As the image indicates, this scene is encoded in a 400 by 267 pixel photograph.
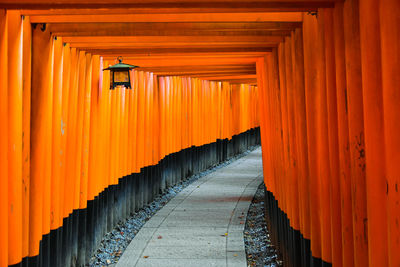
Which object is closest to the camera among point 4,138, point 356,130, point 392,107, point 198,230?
point 392,107

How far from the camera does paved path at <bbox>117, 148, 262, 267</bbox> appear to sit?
770 cm

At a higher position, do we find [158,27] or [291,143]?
[158,27]

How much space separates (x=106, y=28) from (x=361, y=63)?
3.37m

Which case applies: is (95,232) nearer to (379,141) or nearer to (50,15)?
(50,15)

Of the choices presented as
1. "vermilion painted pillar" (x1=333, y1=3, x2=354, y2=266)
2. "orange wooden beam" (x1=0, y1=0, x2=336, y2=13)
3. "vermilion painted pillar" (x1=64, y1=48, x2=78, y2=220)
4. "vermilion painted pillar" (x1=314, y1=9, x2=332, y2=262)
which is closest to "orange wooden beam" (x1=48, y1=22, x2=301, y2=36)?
"vermilion painted pillar" (x1=64, y1=48, x2=78, y2=220)

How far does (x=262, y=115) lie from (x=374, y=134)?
650cm

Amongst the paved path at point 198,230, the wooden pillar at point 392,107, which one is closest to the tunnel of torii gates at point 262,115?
the wooden pillar at point 392,107

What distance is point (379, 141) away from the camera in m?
2.83

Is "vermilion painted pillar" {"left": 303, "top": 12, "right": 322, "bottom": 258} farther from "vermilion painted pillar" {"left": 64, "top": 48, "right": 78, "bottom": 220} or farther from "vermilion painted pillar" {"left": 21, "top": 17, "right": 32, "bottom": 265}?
"vermilion painted pillar" {"left": 64, "top": 48, "right": 78, "bottom": 220}

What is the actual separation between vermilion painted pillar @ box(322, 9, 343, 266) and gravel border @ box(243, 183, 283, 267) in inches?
141

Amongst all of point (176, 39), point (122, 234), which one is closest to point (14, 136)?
point (176, 39)

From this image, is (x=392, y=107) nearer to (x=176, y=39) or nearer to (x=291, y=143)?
(x=291, y=143)

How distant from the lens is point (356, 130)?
327cm

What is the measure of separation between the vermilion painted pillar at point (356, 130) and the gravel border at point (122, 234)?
16.8 feet
